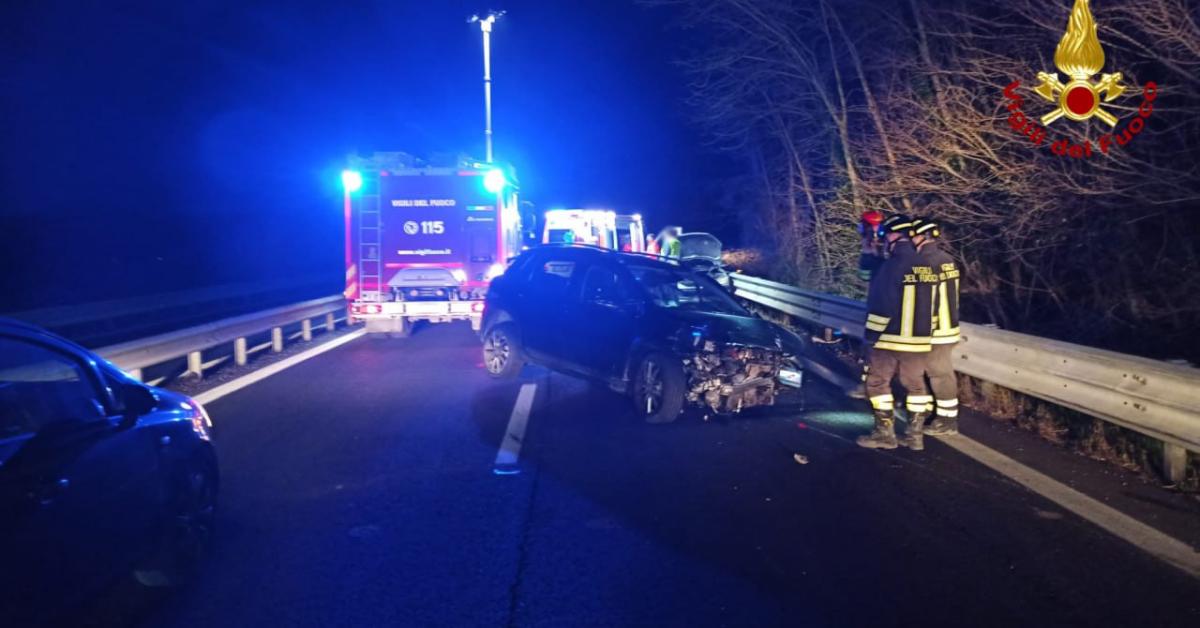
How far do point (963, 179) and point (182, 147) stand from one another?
150ft

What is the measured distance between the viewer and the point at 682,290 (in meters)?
9.62

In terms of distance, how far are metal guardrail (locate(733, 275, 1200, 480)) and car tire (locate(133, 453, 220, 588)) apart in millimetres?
6127

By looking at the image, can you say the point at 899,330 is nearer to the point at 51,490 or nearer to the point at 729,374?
the point at 729,374

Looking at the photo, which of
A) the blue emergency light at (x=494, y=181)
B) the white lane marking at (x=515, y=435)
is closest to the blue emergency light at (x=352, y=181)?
the blue emergency light at (x=494, y=181)

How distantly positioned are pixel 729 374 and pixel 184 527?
5.15m

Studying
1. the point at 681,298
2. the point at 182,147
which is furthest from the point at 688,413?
the point at 182,147

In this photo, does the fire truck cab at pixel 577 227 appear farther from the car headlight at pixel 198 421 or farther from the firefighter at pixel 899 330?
the car headlight at pixel 198 421

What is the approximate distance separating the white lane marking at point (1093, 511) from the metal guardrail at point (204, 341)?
316 inches

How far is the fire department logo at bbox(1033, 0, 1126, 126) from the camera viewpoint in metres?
9.24

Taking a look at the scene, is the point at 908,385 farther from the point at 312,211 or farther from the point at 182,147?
the point at 312,211

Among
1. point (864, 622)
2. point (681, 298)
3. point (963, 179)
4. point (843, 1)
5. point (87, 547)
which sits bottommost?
point (864, 622)

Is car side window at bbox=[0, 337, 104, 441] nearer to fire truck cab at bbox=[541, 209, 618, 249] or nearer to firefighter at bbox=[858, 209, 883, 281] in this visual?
firefighter at bbox=[858, 209, 883, 281]

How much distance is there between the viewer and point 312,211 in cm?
6125

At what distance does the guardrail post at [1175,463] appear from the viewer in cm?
620
